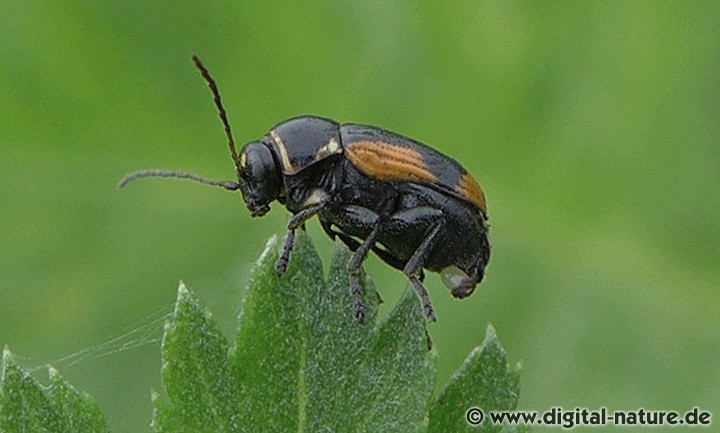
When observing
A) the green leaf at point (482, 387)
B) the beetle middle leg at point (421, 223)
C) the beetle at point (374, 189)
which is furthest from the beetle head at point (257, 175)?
the green leaf at point (482, 387)

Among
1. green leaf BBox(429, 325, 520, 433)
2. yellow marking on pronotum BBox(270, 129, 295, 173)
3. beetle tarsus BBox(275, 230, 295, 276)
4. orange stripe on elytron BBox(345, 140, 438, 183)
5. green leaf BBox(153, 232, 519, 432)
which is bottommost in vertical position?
green leaf BBox(429, 325, 520, 433)

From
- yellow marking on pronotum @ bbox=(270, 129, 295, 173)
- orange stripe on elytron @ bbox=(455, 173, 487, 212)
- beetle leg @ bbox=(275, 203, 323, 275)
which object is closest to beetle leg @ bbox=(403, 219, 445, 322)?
orange stripe on elytron @ bbox=(455, 173, 487, 212)

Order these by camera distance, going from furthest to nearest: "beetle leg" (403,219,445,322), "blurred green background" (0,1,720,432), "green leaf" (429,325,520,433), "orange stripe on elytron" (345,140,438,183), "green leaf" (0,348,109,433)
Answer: "blurred green background" (0,1,720,432), "orange stripe on elytron" (345,140,438,183), "beetle leg" (403,219,445,322), "green leaf" (429,325,520,433), "green leaf" (0,348,109,433)

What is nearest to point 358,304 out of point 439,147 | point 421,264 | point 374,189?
point 421,264

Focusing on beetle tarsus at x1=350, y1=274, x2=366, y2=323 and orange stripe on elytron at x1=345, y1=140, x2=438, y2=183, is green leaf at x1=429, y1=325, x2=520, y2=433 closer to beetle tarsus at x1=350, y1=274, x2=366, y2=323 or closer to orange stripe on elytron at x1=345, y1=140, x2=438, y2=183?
beetle tarsus at x1=350, y1=274, x2=366, y2=323

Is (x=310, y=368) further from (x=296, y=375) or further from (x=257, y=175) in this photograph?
(x=257, y=175)

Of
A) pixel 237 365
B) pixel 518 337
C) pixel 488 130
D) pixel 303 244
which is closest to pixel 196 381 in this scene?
pixel 237 365
